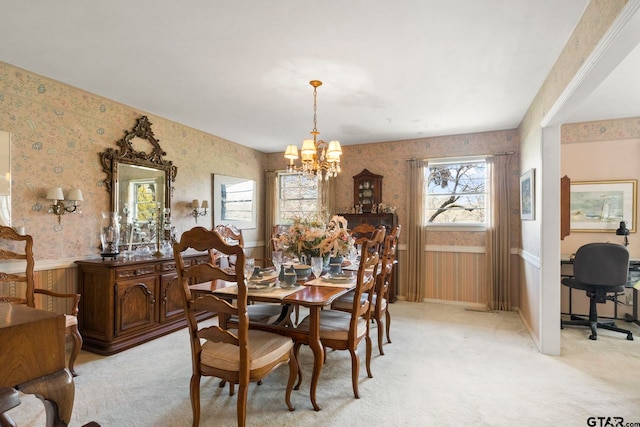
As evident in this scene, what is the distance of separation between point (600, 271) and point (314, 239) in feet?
10.3

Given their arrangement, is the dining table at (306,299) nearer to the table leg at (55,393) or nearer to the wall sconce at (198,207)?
the table leg at (55,393)

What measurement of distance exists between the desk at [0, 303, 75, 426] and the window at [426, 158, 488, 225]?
5076 millimetres

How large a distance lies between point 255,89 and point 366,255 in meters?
2.15

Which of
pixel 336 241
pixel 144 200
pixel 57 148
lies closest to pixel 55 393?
pixel 336 241

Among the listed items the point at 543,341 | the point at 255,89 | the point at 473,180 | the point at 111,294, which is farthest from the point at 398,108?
the point at 111,294

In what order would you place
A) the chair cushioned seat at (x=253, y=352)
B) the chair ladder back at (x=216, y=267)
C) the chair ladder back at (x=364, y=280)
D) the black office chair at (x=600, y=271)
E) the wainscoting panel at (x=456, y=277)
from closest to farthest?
1. the chair ladder back at (x=216, y=267)
2. the chair cushioned seat at (x=253, y=352)
3. the chair ladder back at (x=364, y=280)
4. the black office chair at (x=600, y=271)
5. the wainscoting panel at (x=456, y=277)

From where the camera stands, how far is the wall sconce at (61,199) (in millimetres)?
3089

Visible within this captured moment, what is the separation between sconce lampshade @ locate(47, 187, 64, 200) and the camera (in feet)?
10.1

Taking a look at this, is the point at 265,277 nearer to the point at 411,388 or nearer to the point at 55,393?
the point at 411,388

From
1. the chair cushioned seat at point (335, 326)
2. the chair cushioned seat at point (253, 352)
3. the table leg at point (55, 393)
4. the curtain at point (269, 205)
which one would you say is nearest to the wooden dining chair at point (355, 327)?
the chair cushioned seat at point (335, 326)

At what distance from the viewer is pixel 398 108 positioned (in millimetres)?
3951

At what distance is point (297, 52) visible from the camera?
105 inches

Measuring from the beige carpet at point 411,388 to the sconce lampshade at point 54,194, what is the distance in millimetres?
1507

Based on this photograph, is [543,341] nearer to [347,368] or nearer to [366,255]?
[347,368]
